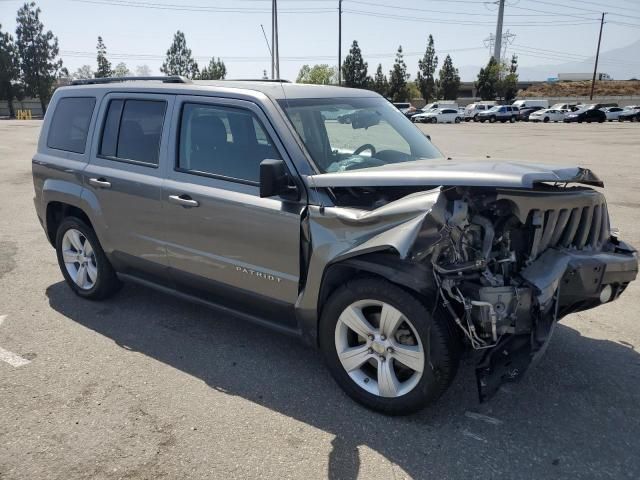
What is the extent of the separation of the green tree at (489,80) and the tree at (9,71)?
2597 inches

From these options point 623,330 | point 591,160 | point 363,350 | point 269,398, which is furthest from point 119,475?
point 591,160

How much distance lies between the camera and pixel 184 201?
3.81 m

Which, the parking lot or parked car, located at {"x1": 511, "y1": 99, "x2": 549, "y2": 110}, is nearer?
the parking lot

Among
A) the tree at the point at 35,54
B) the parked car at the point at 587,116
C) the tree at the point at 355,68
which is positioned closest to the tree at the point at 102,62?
the tree at the point at 35,54

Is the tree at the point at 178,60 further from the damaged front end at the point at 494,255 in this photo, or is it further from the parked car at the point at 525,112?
the damaged front end at the point at 494,255

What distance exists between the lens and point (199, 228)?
3797 mm

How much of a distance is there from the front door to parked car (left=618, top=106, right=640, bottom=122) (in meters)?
55.0

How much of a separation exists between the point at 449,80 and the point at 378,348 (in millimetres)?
89423

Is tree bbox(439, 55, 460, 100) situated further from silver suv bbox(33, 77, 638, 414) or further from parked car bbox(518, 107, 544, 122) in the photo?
silver suv bbox(33, 77, 638, 414)

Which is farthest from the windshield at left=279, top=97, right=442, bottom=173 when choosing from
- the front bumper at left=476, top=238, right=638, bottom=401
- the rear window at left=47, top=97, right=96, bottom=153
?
the rear window at left=47, top=97, right=96, bottom=153

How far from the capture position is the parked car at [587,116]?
156 feet

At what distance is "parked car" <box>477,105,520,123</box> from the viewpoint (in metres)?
51.6

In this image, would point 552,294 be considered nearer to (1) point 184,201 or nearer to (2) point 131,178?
(1) point 184,201

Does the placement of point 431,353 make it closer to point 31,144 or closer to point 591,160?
point 591,160
